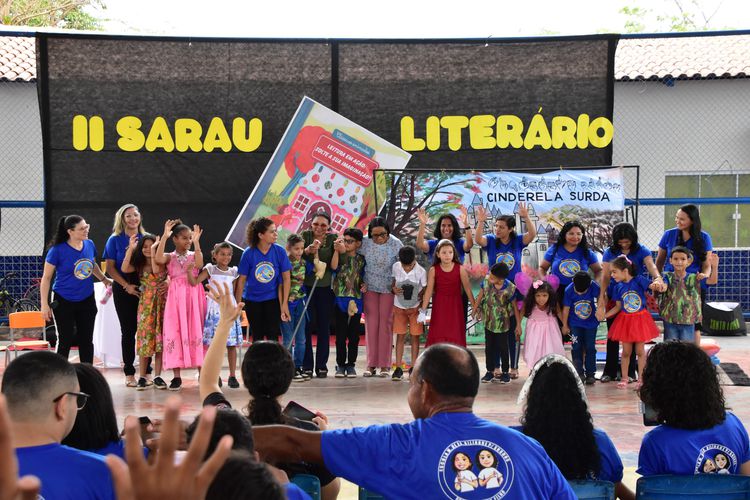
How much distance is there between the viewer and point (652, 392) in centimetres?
344

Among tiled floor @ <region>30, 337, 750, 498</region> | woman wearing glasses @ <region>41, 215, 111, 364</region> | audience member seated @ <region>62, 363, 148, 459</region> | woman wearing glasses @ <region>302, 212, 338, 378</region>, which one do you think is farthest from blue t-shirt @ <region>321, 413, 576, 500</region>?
woman wearing glasses @ <region>302, 212, 338, 378</region>

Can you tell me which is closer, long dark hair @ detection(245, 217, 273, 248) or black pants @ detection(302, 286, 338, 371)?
long dark hair @ detection(245, 217, 273, 248)

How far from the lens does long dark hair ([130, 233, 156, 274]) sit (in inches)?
321

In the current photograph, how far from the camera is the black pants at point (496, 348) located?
841cm

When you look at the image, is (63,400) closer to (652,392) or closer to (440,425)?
(440,425)

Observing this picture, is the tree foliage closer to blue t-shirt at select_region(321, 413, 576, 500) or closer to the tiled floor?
the tiled floor

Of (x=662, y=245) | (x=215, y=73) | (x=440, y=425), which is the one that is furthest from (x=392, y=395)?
(x=440, y=425)

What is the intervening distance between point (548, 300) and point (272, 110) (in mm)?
4182

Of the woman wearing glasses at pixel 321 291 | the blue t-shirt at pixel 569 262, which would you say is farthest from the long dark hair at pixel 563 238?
the woman wearing glasses at pixel 321 291

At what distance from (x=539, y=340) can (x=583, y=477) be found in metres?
4.97

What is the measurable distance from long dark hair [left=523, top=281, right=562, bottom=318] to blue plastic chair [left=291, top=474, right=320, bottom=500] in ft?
17.9

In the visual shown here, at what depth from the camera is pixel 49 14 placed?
24.7 meters

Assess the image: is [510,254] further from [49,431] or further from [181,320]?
[49,431]

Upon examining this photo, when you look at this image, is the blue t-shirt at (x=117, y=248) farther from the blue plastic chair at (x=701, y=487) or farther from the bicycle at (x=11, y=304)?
the blue plastic chair at (x=701, y=487)
